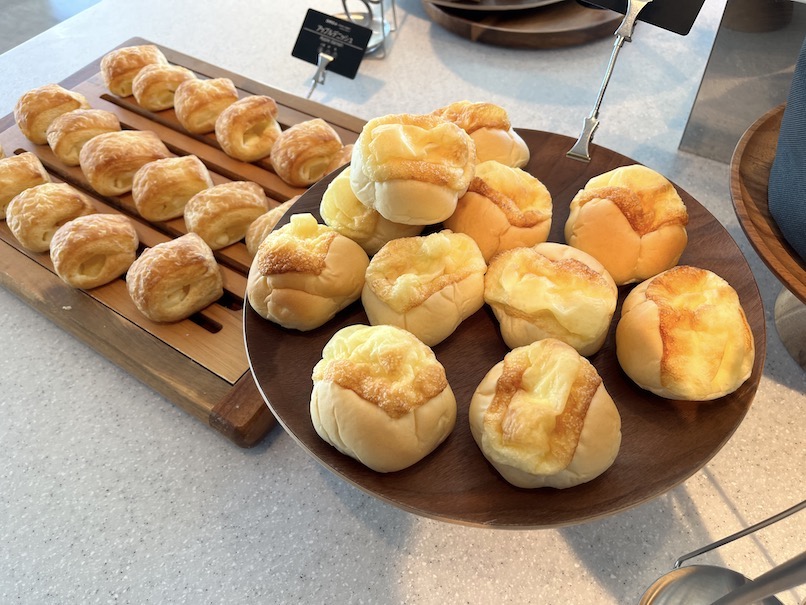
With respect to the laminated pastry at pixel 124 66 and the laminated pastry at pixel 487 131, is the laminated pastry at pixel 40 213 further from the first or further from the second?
the laminated pastry at pixel 487 131

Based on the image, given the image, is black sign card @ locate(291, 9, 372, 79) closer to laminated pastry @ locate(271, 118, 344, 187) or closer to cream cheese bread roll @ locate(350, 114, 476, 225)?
laminated pastry @ locate(271, 118, 344, 187)

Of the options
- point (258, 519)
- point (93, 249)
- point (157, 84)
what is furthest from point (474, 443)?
point (157, 84)

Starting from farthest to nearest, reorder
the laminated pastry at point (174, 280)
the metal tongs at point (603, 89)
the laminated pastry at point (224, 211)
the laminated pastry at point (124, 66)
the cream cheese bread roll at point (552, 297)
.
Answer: the laminated pastry at point (124, 66)
the laminated pastry at point (224, 211)
the laminated pastry at point (174, 280)
the metal tongs at point (603, 89)
the cream cheese bread roll at point (552, 297)

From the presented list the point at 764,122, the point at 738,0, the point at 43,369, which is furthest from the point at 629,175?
the point at 43,369

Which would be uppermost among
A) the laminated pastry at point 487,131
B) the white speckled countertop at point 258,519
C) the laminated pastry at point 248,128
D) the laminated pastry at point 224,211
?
the laminated pastry at point 487,131

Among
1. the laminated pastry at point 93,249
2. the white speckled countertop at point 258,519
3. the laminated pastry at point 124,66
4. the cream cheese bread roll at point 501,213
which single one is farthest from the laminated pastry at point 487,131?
the laminated pastry at point 124,66
